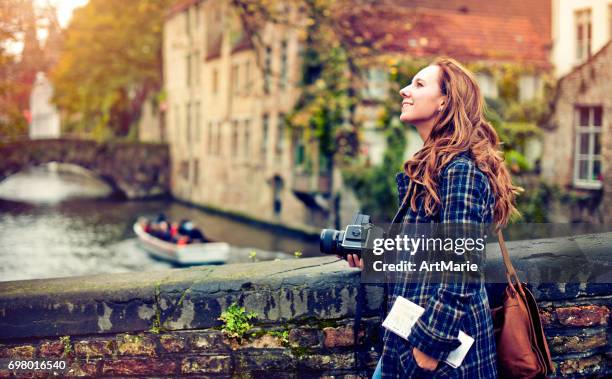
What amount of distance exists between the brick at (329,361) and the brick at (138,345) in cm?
63

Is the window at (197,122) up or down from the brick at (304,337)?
up

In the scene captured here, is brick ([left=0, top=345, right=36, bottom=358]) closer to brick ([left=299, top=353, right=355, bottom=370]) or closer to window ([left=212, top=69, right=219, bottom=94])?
brick ([left=299, top=353, right=355, bottom=370])

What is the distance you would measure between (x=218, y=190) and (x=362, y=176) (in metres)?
12.3

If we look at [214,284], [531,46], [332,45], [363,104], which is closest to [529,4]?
[531,46]

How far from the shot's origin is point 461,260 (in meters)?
2.47

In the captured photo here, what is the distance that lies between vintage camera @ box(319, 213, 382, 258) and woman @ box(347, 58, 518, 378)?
224 mm

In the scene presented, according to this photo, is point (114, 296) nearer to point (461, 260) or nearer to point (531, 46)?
point (461, 260)

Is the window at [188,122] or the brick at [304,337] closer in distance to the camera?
the brick at [304,337]

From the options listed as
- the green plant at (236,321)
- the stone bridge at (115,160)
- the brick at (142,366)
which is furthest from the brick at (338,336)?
the stone bridge at (115,160)

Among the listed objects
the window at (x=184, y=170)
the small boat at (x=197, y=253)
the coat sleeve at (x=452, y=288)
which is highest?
the coat sleeve at (x=452, y=288)

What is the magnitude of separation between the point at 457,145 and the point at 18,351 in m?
2.00

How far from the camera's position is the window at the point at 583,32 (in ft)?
63.8

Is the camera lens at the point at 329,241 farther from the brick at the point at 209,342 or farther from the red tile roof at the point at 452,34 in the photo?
the red tile roof at the point at 452,34

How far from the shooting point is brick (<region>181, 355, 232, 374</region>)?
330 centimetres
